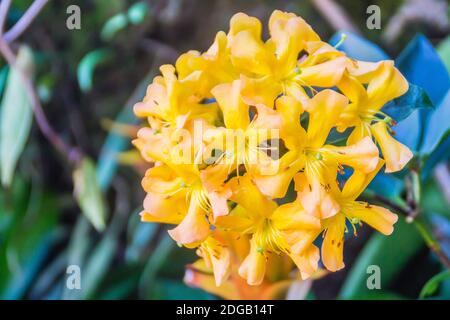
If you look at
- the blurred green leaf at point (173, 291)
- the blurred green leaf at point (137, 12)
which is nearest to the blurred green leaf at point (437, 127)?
the blurred green leaf at point (173, 291)

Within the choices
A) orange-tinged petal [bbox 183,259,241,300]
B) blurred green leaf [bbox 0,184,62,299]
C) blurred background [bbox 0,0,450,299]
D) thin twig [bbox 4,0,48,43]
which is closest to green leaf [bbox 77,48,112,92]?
blurred background [bbox 0,0,450,299]

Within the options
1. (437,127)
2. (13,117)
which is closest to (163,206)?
(437,127)

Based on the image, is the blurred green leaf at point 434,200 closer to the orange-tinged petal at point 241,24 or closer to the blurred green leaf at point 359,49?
the blurred green leaf at point 359,49

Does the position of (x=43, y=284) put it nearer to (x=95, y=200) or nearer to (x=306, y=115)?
(x=95, y=200)

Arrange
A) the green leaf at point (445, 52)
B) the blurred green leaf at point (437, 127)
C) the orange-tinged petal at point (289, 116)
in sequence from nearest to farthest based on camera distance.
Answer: the orange-tinged petal at point (289, 116), the blurred green leaf at point (437, 127), the green leaf at point (445, 52)

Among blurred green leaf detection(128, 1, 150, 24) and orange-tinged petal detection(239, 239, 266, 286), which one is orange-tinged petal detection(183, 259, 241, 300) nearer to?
orange-tinged petal detection(239, 239, 266, 286)

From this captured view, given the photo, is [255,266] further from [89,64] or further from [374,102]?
[89,64]

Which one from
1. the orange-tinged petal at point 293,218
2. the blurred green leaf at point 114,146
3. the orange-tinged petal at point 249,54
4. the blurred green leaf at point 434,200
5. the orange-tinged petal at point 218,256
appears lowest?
the blurred green leaf at point 434,200
